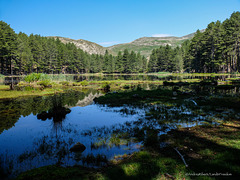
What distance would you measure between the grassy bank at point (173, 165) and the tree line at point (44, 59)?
82.5 m

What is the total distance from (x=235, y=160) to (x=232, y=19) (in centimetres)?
8237

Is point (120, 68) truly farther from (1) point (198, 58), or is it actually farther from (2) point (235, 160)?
(2) point (235, 160)

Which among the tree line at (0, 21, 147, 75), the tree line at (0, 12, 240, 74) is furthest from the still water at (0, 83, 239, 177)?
the tree line at (0, 21, 147, 75)

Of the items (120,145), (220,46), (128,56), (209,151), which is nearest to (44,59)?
(128,56)

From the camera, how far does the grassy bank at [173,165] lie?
4.62 metres

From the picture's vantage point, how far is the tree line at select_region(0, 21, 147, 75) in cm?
7169

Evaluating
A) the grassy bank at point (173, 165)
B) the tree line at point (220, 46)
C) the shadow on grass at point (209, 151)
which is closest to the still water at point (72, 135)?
the grassy bank at point (173, 165)

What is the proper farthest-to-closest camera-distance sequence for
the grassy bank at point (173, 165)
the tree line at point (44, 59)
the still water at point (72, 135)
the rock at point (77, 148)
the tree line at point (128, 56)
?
the tree line at point (44, 59)
the tree line at point (128, 56)
the rock at point (77, 148)
the still water at point (72, 135)
the grassy bank at point (173, 165)

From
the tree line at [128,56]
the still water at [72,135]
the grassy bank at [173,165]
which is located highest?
the tree line at [128,56]

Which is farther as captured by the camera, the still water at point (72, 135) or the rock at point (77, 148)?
the rock at point (77, 148)

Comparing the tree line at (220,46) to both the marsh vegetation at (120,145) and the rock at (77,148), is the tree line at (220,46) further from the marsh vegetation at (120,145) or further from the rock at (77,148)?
the rock at (77,148)

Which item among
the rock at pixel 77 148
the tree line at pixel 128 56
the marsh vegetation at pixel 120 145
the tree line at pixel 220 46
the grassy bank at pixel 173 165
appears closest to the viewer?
the grassy bank at pixel 173 165

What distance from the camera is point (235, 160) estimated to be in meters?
5.11

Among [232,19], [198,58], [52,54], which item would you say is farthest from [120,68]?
[232,19]
